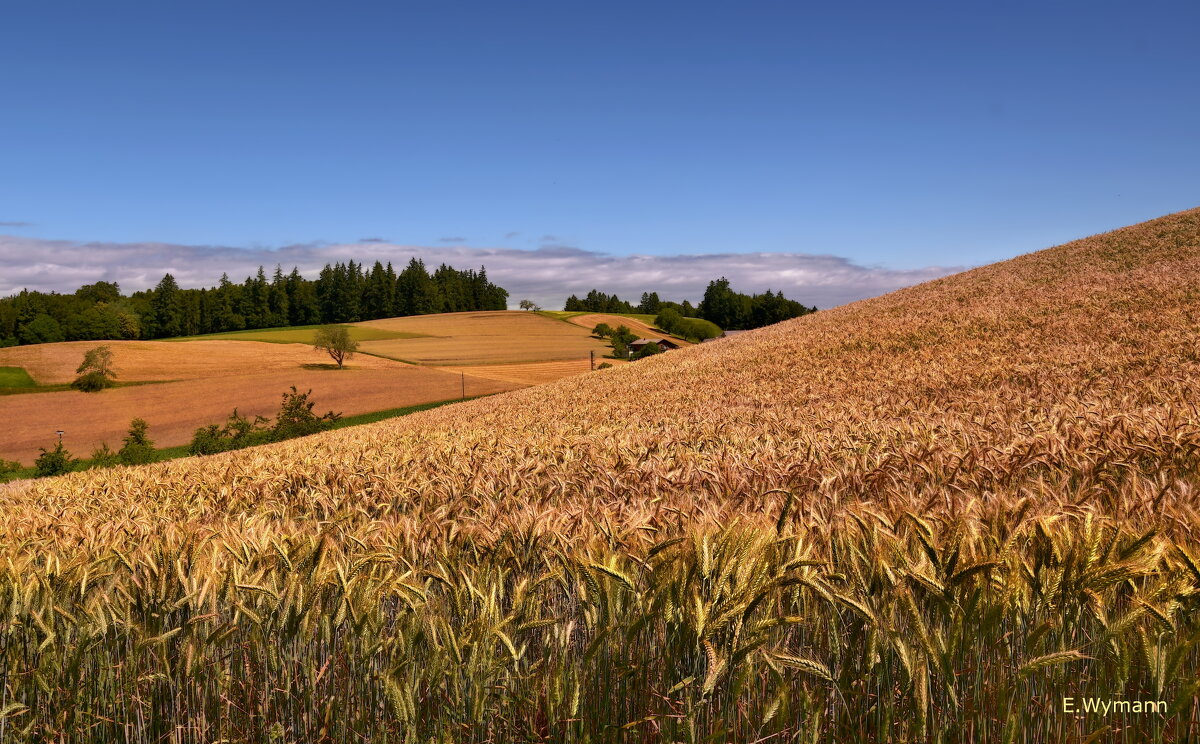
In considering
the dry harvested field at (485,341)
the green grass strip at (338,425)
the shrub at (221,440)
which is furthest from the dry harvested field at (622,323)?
the shrub at (221,440)

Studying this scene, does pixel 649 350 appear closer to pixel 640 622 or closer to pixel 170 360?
pixel 170 360

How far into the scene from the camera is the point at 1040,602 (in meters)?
2.27

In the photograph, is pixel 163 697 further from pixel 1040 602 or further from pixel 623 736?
pixel 1040 602

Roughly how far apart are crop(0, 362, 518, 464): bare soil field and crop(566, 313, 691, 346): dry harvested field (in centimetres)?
4293

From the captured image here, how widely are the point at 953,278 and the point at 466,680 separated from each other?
40.6 metres

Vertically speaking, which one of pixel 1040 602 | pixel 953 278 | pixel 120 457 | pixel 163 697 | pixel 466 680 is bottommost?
pixel 120 457

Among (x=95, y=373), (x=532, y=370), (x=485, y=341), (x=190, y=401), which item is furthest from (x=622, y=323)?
(x=95, y=373)

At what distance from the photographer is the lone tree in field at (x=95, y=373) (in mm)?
59156

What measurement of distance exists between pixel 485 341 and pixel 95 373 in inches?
1602

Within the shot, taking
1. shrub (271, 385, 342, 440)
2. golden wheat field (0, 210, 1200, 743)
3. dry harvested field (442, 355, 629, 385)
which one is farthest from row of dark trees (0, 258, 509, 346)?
golden wheat field (0, 210, 1200, 743)

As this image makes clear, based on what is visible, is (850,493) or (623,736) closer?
(623,736)

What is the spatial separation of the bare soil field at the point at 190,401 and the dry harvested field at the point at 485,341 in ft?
48.9

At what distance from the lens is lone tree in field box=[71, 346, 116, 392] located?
59156 millimetres

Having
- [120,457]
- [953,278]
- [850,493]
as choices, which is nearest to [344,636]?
[850,493]
